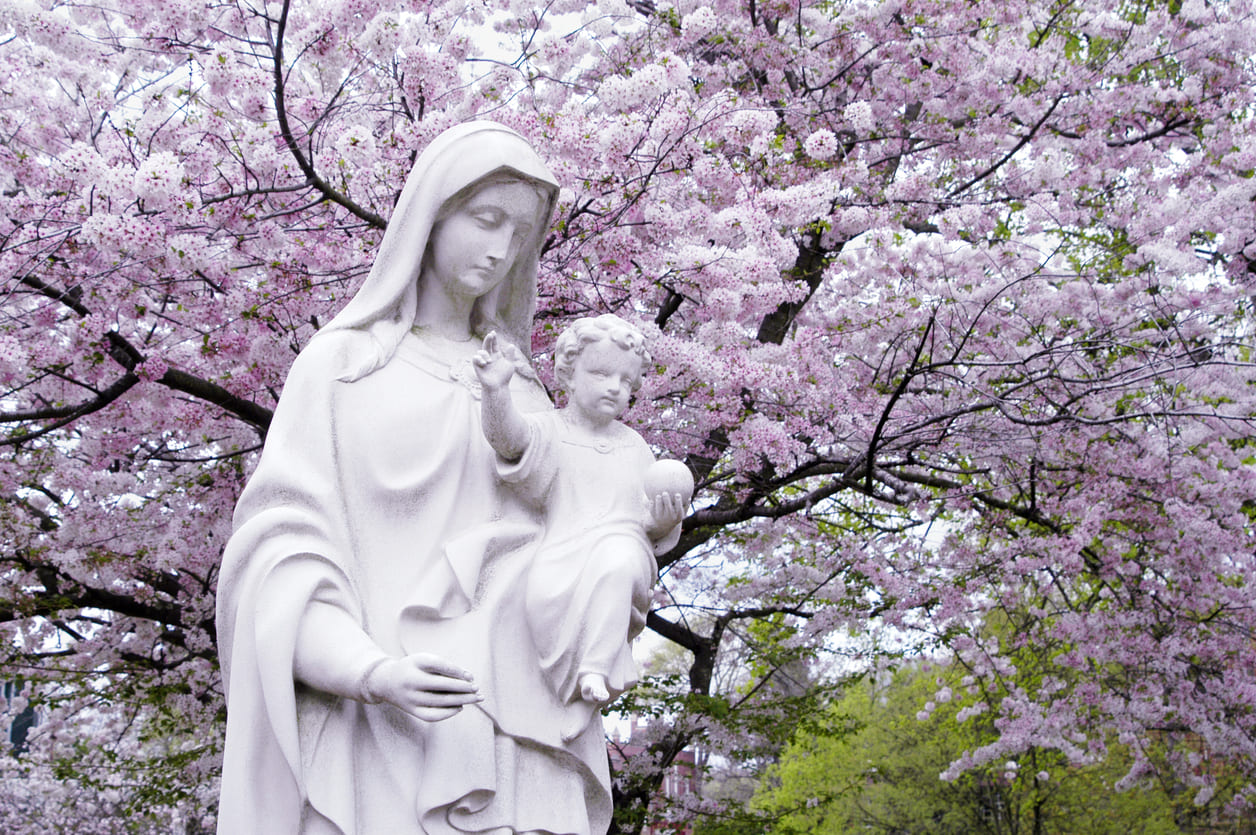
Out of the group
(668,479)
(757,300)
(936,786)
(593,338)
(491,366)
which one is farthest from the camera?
(936,786)

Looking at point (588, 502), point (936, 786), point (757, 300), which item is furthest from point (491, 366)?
point (936, 786)

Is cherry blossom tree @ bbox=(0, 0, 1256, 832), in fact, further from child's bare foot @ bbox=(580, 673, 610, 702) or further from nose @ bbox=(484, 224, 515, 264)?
child's bare foot @ bbox=(580, 673, 610, 702)

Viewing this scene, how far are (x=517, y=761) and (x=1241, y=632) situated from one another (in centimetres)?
975

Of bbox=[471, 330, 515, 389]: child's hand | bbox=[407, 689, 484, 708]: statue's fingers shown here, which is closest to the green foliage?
bbox=[471, 330, 515, 389]: child's hand

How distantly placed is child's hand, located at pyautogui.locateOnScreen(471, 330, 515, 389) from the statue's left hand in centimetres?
70

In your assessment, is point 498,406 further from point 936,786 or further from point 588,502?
point 936,786

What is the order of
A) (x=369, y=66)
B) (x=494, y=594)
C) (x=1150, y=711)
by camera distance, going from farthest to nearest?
1. (x=1150, y=711)
2. (x=369, y=66)
3. (x=494, y=594)

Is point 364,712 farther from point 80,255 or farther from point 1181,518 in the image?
point 1181,518

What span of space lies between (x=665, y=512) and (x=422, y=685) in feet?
2.68

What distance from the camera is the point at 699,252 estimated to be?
26.3 feet

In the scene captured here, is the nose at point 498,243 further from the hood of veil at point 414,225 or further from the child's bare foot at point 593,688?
the child's bare foot at point 593,688

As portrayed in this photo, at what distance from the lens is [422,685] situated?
2.79 metres

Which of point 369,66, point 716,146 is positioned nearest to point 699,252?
point 716,146

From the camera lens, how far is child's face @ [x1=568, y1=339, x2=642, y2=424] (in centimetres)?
345
